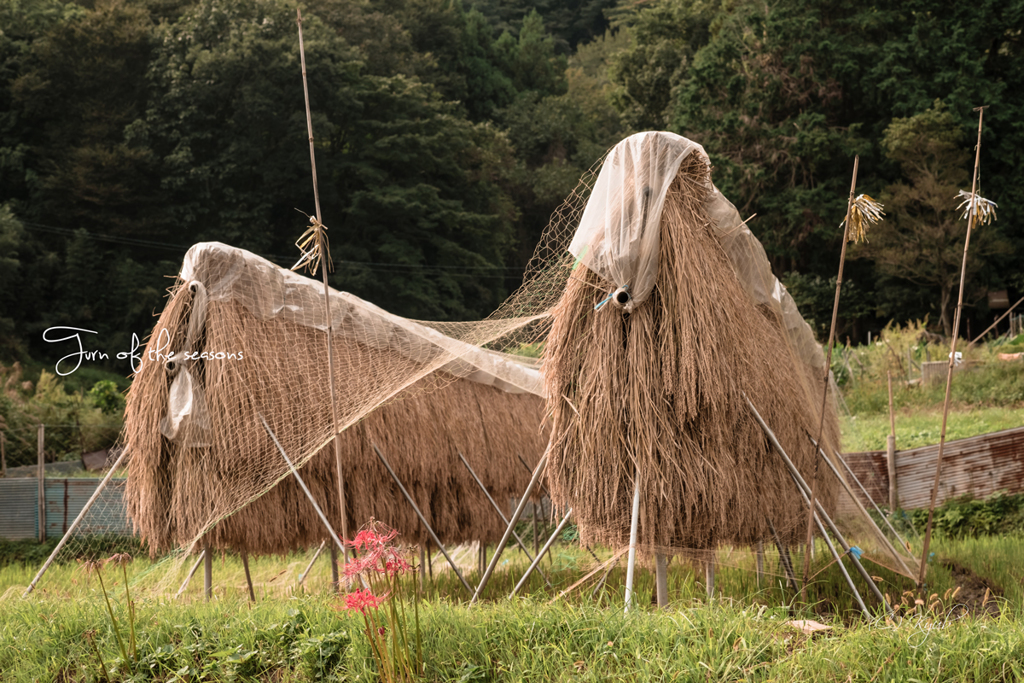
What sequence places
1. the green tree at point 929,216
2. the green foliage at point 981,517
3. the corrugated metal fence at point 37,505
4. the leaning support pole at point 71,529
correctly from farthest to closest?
the green tree at point 929,216 → the corrugated metal fence at point 37,505 → the green foliage at point 981,517 → the leaning support pole at point 71,529

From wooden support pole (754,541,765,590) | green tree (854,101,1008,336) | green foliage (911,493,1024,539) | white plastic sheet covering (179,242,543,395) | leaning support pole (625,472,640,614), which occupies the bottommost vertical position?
green foliage (911,493,1024,539)

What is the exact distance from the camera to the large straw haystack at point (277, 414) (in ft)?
21.9

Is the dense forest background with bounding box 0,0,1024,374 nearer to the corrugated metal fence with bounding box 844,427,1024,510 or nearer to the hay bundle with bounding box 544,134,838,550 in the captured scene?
the corrugated metal fence with bounding box 844,427,1024,510

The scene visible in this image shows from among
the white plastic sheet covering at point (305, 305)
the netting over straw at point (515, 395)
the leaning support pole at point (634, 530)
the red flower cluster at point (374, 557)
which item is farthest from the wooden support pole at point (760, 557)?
the red flower cluster at point (374, 557)

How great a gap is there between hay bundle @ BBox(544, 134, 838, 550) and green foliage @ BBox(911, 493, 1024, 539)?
16.9 ft

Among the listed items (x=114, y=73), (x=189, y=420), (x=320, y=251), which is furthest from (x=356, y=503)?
(x=114, y=73)

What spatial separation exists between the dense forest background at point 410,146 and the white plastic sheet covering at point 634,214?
18364mm

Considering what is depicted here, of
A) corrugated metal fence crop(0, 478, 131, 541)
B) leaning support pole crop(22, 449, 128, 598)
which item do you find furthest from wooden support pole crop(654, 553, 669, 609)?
corrugated metal fence crop(0, 478, 131, 541)

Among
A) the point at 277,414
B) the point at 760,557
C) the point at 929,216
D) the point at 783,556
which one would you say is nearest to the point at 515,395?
the point at 277,414

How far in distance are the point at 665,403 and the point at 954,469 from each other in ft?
20.6

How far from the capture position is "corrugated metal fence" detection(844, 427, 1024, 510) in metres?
9.52

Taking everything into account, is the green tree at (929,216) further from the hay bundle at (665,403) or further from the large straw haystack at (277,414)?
the hay bundle at (665,403)

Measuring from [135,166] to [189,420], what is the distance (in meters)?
23.2

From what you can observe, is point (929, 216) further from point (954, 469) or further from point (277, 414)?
point (277, 414)
